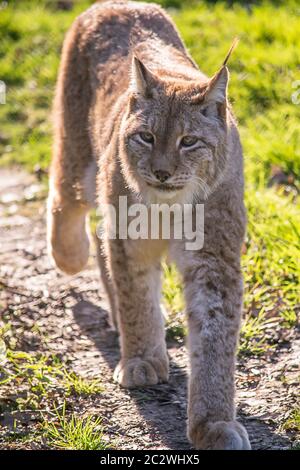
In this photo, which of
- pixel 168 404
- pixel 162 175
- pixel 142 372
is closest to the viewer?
pixel 162 175

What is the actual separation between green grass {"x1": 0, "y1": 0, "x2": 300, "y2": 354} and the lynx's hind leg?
1.86 feet

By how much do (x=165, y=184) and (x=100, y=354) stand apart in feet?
4.05

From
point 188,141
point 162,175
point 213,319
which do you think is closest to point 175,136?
point 188,141

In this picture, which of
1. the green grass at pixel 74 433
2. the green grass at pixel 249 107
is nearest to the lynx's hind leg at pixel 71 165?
the green grass at pixel 249 107

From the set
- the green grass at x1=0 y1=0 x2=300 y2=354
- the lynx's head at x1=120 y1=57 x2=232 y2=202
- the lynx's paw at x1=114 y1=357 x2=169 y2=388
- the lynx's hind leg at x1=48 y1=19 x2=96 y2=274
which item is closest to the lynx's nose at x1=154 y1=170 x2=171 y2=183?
the lynx's head at x1=120 y1=57 x2=232 y2=202

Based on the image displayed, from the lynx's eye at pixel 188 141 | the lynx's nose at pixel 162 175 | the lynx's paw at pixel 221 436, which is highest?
the lynx's eye at pixel 188 141

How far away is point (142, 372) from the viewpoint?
436 cm

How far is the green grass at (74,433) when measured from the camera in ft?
12.4

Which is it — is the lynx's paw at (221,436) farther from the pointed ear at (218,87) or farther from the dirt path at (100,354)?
the pointed ear at (218,87)

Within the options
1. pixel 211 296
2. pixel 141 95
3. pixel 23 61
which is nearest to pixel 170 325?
pixel 211 296

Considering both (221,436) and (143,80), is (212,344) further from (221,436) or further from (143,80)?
(143,80)

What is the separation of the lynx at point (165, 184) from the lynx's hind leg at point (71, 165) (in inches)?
0.6

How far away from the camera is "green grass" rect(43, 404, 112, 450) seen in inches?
149

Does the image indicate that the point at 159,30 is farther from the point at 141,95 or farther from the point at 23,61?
the point at 23,61
